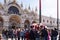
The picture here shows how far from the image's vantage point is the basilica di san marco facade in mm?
38156

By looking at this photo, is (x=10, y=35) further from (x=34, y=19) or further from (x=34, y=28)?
(x=34, y=19)

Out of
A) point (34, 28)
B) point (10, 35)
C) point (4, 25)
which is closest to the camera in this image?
point (34, 28)

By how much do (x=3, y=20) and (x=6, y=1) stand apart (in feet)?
11.2

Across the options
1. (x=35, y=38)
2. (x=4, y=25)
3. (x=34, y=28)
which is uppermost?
(x=34, y=28)

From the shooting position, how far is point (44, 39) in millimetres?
8891

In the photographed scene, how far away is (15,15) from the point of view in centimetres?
3931

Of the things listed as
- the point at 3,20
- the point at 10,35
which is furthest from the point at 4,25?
the point at 10,35

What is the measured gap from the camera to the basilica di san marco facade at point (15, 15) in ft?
125

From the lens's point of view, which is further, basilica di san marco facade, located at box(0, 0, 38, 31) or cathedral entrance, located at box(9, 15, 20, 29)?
cathedral entrance, located at box(9, 15, 20, 29)

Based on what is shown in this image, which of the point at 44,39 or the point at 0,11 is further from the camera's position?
the point at 0,11

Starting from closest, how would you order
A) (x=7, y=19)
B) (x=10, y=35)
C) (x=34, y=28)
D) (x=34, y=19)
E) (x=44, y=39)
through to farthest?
→ 1. (x=34, y=28)
2. (x=44, y=39)
3. (x=10, y=35)
4. (x=7, y=19)
5. (x=34, y=19)

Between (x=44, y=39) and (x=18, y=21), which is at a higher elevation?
(x=44, y=39)

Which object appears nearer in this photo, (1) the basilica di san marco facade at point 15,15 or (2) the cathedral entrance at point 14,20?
(1) the basilica di san marco facade at point 15,15

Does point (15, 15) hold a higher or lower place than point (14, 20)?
higher
